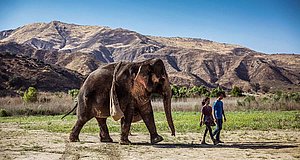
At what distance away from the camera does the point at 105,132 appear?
651 inches

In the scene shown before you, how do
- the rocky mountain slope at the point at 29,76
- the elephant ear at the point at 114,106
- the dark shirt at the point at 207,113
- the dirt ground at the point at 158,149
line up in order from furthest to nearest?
the rocky mountain slope at the point at 29,76
the dark shirt at the point at 207,113
the elephant ear at the point at 114,106
the dirt ground at the point at 158,149

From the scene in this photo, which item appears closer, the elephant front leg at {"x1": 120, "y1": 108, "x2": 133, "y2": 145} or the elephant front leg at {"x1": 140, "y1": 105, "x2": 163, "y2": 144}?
the elephant front leg at {"x1": 120, "y1": 108, "x2": 133, "y2": 145}

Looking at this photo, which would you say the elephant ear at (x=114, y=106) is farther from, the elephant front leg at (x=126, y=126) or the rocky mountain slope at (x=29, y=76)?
the rocky mountain slope at (x=29, y=76)

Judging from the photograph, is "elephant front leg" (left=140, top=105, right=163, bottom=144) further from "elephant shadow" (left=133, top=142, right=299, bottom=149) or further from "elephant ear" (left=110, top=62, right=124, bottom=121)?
"elephant ear" (left=110, top=62, right=124, bottom=121)

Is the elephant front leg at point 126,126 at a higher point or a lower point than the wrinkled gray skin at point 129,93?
lower

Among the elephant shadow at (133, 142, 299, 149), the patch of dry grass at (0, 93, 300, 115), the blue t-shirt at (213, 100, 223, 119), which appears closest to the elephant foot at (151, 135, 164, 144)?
the elephant shadow at (133, 142, 299, 149)

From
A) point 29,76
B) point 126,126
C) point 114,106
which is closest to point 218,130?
point 126,126

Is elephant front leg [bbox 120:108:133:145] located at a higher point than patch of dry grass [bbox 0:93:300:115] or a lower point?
higher

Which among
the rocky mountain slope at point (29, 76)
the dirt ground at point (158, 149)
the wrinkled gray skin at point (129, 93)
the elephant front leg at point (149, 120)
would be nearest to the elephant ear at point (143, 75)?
the wrinkled gray skin at point (129, 93)

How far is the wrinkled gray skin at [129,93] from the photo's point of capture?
598 inches

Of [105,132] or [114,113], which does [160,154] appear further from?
[105,132]

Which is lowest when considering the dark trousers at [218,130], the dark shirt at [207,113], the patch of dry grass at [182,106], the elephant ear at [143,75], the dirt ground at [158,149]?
the patch of dry grass at [182,106]

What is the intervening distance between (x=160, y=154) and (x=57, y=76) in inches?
2787

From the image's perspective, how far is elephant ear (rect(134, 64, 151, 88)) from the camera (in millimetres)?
15109
